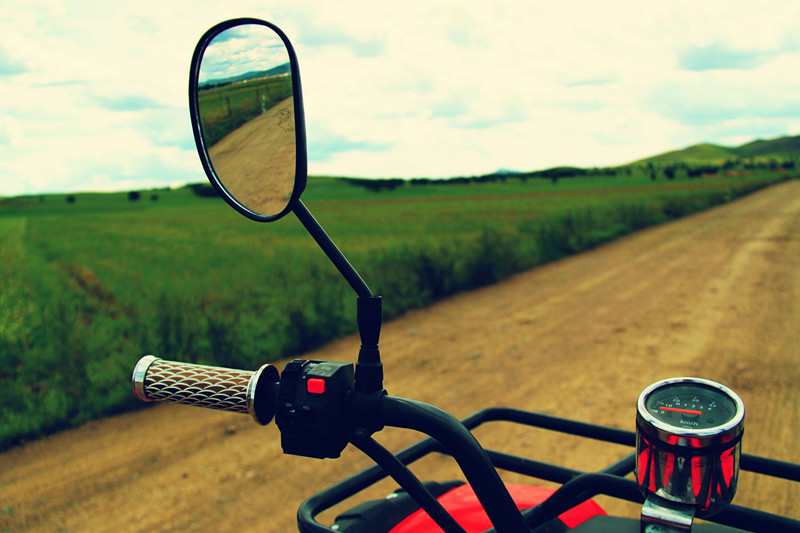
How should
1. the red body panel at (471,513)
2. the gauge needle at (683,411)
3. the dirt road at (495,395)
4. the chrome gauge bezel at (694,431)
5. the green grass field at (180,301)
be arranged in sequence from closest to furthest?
the chrome gauge bezel at (694,431) < the gauge needle at (683,411) < the red body panel at (471,513) < the dirt road at (495,395) < the green grass field at (180,301)

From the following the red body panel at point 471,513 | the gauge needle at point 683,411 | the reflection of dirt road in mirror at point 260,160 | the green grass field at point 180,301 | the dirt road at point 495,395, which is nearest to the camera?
the gauge needle at point 683,411

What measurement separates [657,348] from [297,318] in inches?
144

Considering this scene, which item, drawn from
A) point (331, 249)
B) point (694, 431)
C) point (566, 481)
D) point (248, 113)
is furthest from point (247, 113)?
point (566, 481)

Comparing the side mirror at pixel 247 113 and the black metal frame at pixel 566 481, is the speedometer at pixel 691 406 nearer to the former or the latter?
the black metal frame at pixel 566 481

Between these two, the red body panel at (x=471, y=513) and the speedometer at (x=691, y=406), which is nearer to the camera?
the speedometer at (x=691, y=406)

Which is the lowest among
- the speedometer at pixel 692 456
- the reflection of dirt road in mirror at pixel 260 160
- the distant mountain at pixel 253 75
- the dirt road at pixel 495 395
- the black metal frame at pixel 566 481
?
the dirt road at pixel 495 395

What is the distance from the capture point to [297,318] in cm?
642

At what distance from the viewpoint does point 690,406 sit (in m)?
1.08

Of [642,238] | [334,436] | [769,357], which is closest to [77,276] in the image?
[769,357]

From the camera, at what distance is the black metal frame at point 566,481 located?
1157 mm

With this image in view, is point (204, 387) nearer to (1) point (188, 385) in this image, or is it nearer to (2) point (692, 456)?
(1) point (188, 385)

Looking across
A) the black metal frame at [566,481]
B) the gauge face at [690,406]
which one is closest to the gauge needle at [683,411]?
the gauge face at [690,406]

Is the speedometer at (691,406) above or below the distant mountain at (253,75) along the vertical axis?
below

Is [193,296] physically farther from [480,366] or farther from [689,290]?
[689,290]
